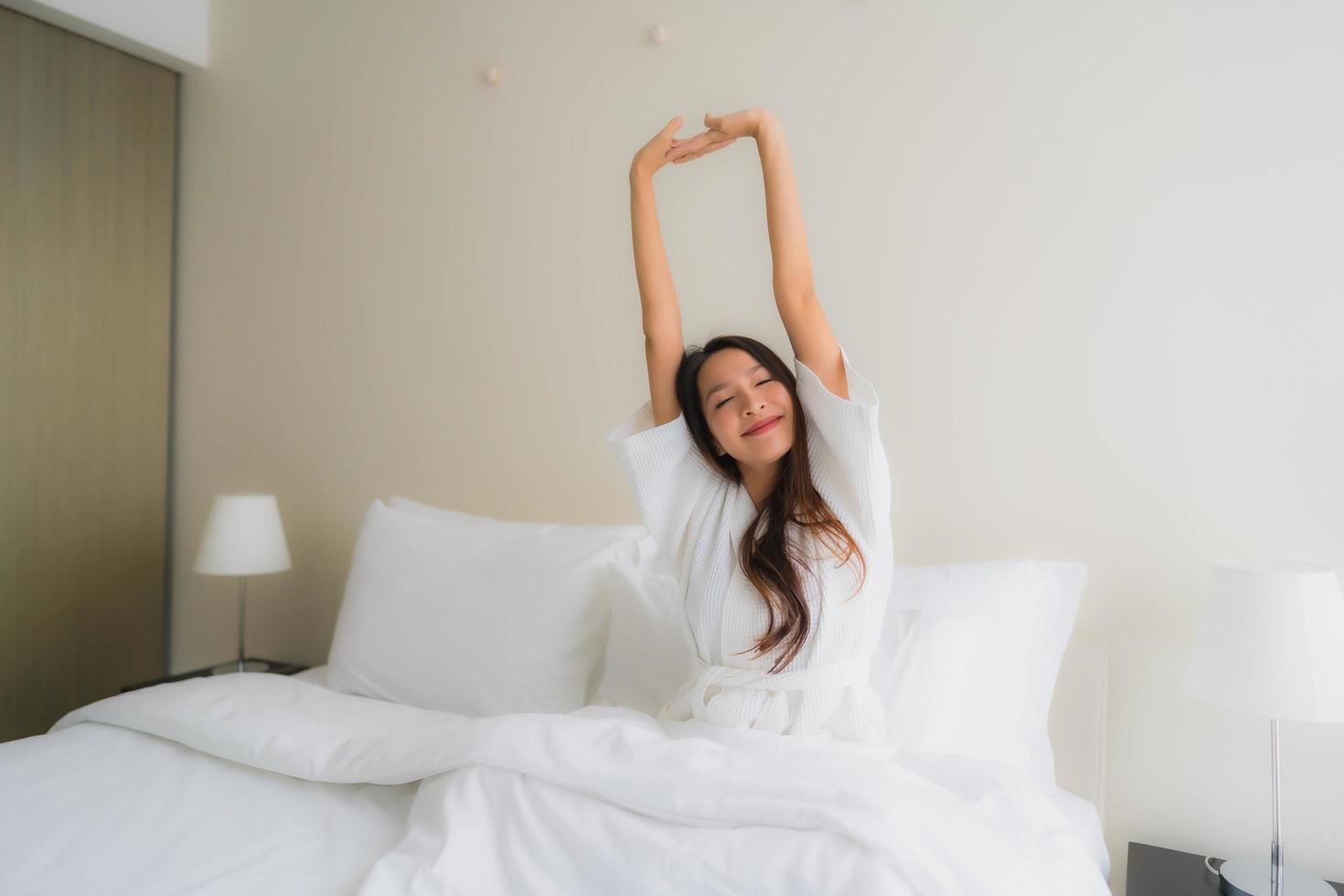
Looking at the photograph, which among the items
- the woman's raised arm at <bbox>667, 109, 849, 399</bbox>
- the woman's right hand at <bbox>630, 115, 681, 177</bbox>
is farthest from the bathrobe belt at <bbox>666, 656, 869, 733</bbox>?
the woman's right hand at <bbox>630, 115, 681, 177</bbox>

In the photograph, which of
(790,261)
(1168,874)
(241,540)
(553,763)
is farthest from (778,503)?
(241,540)

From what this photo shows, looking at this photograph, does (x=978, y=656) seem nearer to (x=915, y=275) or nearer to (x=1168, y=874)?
(x=1168, y=874)

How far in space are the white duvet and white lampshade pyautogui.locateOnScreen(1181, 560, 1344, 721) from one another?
39 centimetres

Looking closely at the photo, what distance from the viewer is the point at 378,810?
4.63 ft

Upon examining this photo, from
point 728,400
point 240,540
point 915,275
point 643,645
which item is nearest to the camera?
point 728,400

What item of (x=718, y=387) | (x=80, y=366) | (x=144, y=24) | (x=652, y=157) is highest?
(x=144, y=24)

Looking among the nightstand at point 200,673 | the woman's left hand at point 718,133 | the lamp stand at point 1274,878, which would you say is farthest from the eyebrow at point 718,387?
the nightstand at point 200,673

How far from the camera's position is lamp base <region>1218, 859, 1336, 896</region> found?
1492mm

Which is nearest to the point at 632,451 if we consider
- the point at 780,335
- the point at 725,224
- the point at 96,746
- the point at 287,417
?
the point at 780,335

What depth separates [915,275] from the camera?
1988mm

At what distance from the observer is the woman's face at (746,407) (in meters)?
1.49

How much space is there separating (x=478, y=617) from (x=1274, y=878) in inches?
60.9

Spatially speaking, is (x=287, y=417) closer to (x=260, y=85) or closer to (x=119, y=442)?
(x=119, y=442)

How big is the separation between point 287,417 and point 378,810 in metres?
1.75
